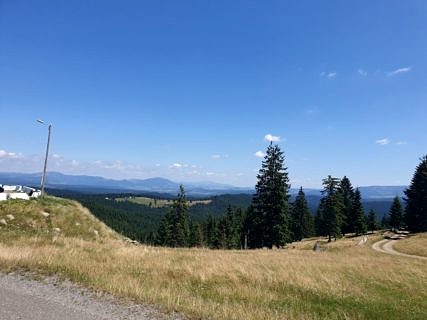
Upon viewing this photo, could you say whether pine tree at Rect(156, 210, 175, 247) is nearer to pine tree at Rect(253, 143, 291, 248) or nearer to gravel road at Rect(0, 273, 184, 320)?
pine tree at Rect(253, 143, 291, 248)

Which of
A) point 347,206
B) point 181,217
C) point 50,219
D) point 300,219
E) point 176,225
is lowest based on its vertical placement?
point 176,225

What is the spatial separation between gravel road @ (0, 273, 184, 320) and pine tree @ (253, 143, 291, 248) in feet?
131

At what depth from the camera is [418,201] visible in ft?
221

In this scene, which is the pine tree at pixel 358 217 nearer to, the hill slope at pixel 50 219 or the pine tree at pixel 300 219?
the pine tree at pixel 300 219

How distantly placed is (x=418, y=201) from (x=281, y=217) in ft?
110

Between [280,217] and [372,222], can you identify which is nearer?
[280,217]

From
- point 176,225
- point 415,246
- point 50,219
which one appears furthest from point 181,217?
point 50,219

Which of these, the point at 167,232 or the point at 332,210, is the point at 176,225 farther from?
the point at 332,210

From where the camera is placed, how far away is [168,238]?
69438mm

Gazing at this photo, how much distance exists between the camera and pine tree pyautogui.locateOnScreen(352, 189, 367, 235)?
75938mm

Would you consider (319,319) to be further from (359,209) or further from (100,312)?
(359,209)

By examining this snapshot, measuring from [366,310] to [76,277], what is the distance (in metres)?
8.19

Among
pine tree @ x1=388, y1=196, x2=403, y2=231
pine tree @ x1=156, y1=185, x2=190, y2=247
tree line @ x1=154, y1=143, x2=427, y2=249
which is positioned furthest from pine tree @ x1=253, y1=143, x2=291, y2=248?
pine tree @ x1=388, y1=196, x2=403, y2=231

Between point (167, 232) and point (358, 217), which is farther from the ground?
point (358, 217)
